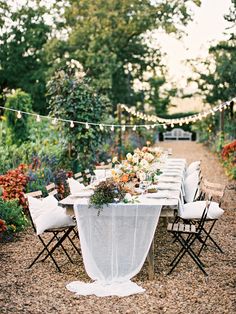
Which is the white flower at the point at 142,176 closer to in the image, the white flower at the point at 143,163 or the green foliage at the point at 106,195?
the white flower at the point at 143,163

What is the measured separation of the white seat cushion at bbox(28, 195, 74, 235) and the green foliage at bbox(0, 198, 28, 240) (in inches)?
55.7

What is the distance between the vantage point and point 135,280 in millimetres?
5203

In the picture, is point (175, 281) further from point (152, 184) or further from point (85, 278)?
point (152, 184)

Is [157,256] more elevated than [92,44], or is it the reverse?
[92,44]

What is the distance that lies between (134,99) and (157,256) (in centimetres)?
2327

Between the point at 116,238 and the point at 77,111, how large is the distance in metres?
5.86

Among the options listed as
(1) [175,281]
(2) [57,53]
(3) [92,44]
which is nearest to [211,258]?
(1) [175,281]

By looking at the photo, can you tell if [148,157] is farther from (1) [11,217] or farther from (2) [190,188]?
(1) [11,217]

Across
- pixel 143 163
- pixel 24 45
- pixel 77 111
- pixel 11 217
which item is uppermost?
pixel 24 45

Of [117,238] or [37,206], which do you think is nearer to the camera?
[117,238]

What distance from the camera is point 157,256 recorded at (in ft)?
19.8

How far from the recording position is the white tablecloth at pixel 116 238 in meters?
5.14

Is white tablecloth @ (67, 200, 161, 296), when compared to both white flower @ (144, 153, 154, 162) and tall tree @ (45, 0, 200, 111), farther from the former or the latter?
tall tree @ (45, 0, 200, 111)

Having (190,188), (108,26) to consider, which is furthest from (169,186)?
(108,26)
